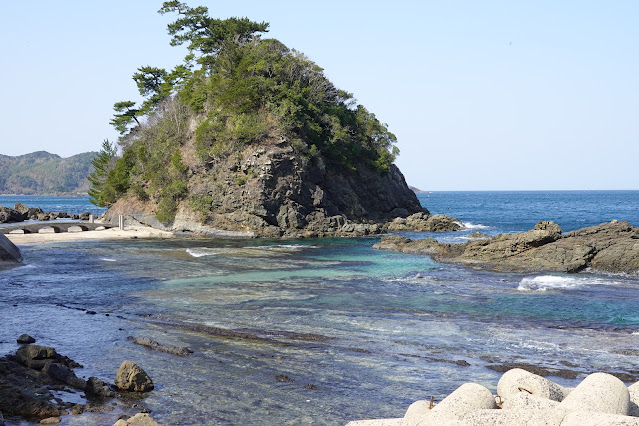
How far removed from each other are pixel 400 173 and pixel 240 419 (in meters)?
65.0

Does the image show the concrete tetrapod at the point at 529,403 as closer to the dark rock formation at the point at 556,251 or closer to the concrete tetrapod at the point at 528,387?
the concrete tetrapod at the point at 528,387

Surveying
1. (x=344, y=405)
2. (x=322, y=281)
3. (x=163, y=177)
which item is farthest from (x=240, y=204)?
(x=344, y=405)

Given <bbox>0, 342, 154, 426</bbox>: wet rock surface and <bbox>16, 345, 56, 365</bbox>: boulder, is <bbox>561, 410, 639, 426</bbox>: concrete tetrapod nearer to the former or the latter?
<bbox>0, 342, 154, 426</bbox>: wet rock surface

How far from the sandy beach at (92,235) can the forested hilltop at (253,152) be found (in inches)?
80.2

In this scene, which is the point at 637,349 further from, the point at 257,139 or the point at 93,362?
the point at 257,139

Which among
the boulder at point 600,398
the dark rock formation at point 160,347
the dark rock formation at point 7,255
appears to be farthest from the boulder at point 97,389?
the dark rock formation at point 7,255

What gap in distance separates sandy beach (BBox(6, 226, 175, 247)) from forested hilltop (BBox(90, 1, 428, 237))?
204 centimetres

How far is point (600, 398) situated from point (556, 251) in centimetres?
2478

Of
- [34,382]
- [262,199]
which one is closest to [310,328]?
[34,382]

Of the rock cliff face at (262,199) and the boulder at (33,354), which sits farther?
the rock cliff face at (262,199)

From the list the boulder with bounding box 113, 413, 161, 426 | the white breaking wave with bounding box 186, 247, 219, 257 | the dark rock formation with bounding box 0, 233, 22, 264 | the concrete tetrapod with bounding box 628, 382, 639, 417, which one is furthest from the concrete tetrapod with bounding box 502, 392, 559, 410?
the white breaking wave with bounding box 186, 247, 219, 257

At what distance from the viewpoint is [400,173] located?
240ft

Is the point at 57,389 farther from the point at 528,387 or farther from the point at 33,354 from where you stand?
the point at 528,387

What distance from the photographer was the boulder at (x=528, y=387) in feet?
23.1
